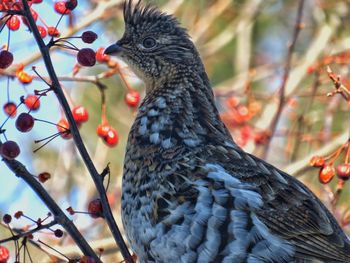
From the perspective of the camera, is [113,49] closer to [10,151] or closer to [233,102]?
[10,151]

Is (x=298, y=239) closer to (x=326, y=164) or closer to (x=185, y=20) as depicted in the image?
(x=326, y=164)

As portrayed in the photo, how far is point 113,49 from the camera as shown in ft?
17.5

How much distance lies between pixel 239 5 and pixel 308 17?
1210 mm

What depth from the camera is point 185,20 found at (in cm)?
877

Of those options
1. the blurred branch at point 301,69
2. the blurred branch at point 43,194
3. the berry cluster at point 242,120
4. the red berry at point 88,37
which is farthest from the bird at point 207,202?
the blurred branch at point 301,69

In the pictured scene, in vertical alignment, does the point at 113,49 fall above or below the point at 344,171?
above

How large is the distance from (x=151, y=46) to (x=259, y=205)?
4.99 ft

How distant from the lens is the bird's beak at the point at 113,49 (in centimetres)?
521

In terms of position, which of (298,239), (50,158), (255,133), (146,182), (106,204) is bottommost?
(298,239)

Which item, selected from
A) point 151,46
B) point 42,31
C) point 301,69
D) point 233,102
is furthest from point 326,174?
point 301,69

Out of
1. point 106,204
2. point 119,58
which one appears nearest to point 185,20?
point 119,58

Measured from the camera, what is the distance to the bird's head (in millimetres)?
5523

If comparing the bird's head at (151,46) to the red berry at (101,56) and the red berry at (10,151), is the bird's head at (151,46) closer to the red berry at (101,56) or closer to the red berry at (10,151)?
the red berry at (101,56)

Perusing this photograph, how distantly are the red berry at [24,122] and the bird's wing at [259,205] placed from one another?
0.90 metres
